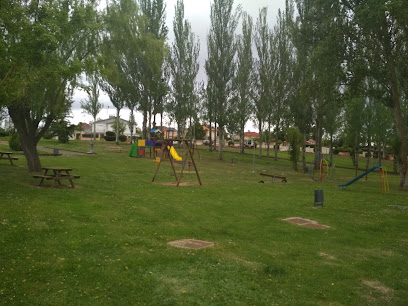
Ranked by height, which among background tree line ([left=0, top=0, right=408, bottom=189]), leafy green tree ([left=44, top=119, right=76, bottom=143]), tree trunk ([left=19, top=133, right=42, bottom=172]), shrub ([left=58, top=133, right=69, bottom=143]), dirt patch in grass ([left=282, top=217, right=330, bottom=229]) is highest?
background tree line ([left=0, top=0, right=408, bottom=189])

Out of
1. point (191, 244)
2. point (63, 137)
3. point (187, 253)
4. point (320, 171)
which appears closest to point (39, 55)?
point (191, 244)

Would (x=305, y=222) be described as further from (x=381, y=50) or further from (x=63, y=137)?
(x=63, y=137)

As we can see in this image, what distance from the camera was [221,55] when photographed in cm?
3966

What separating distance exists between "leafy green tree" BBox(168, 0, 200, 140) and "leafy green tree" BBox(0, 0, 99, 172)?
2724cm

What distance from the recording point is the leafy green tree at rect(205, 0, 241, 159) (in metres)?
39.7

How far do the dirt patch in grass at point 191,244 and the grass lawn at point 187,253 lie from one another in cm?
22

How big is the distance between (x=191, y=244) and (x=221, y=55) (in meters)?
34.3

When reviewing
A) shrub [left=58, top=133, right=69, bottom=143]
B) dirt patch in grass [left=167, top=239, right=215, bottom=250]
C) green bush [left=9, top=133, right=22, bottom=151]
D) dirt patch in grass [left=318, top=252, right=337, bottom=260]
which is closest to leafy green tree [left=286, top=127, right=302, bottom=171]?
green bush [left=9, top=133, right=22, bottom=151]

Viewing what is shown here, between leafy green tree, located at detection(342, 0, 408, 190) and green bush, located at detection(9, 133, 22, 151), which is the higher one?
leafy green tree, located at detection(342, 0, 408, 190)

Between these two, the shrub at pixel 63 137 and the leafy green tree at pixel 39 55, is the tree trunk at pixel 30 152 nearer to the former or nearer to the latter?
the leafy green tree at pixel 39 55

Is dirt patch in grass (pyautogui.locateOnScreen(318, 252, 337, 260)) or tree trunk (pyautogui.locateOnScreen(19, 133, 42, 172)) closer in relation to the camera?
dirt patch in grass (pyautogui.locateOnScreen(318, 252, 337, 260))

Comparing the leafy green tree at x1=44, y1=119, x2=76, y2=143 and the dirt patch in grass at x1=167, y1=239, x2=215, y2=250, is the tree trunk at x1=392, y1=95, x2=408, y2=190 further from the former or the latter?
the leafy green tree at x1=44, y1=119, x2=76, y2=143

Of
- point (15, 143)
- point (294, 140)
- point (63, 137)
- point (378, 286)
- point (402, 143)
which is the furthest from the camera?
point (63, 137)

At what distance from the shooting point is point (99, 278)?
17.7 ft
